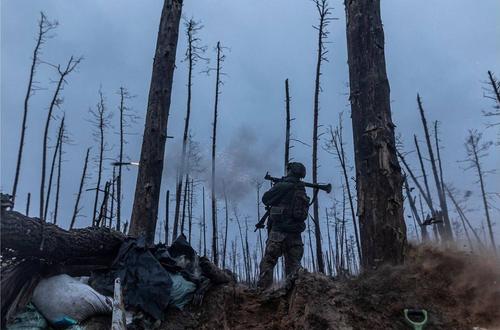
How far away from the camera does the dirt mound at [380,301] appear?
409cm

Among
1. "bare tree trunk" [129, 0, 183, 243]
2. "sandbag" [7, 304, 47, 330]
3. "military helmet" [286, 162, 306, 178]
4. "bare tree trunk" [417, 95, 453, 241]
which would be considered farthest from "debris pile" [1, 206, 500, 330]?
"bare tree trunk" [417, 95, 453, 241]

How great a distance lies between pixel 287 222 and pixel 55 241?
3.85m

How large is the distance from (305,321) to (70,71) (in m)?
21.2

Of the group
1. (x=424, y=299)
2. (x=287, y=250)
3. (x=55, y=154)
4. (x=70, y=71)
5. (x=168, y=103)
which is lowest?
(x=424, y=299)

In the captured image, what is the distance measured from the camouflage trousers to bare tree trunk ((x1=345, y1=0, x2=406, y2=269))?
208cm

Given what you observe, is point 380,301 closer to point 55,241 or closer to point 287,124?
point 55,241

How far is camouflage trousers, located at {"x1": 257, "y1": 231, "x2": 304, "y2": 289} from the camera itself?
6792 millimetres

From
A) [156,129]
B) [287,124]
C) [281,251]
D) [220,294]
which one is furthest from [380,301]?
[287,124]

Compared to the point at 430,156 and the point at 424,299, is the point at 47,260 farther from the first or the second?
the point at 430,156

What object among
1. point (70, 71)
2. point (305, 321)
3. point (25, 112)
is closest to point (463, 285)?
point (305, 321)

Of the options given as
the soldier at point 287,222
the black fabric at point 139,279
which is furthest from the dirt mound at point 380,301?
the soldier at point 287,222

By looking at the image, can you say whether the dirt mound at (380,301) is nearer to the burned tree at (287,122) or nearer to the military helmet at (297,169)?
the military helmet at (297,169)

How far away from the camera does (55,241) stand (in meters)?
4.27

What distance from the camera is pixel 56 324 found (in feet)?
13.2
